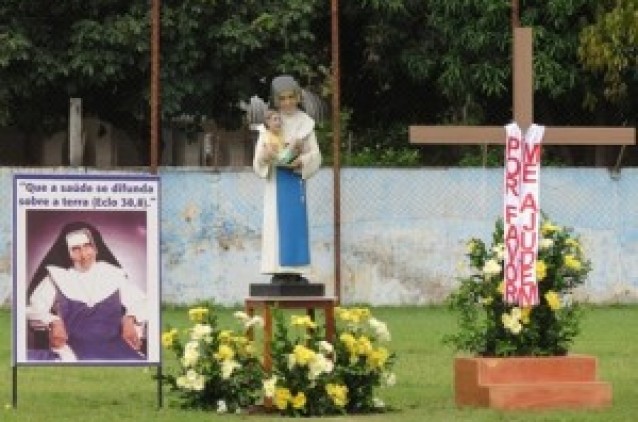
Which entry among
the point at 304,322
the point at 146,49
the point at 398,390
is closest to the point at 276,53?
the point at 146,49

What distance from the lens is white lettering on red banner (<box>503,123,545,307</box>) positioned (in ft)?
44.8

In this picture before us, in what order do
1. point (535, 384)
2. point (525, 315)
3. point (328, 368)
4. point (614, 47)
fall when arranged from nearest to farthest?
point (328, 368), point (535, 384), point (525, 315), point (614, 47)

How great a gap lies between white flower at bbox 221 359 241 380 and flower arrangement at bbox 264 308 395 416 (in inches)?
10.9

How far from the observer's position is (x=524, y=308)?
13.7 m

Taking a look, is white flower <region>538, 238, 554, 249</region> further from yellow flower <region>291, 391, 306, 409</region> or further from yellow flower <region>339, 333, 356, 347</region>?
yellow flower <region>291, 391, 306, 409</region>

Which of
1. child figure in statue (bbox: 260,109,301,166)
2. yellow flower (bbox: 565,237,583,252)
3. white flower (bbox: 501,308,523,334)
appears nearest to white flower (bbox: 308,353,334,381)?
white flower (bbox: 501,308,523,334)

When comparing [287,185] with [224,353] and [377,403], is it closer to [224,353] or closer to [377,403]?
[224,353]

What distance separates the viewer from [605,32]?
28.0m

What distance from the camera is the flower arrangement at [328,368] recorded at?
43.9 ft

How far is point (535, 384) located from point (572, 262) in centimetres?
96

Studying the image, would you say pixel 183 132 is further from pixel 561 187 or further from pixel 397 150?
pixel 561 187

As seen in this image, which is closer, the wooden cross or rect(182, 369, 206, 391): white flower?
rect(182, 369, 206, 391): white flower

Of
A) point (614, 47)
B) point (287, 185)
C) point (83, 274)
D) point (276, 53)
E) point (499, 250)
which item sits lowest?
point (83, 274)

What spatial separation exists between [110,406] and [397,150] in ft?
56.8
